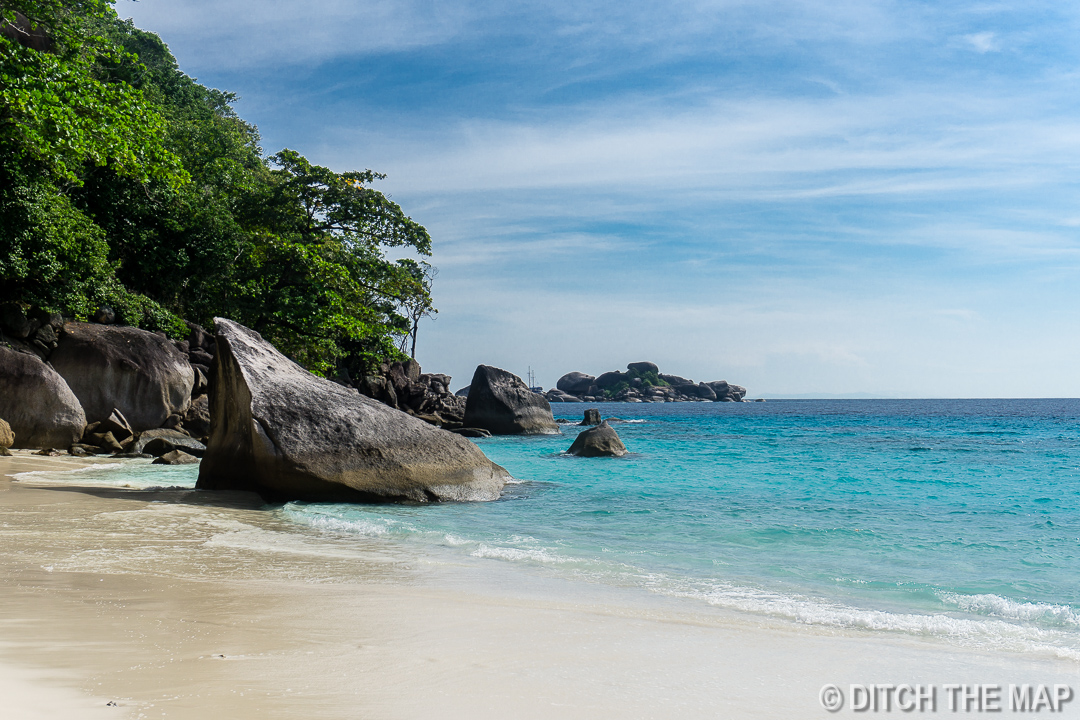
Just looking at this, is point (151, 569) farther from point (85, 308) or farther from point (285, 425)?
point (85, 308)

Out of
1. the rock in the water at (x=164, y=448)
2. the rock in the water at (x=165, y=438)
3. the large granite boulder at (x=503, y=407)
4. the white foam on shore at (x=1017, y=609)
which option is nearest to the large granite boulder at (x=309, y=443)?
the rock in the water at (x=164, y=448)

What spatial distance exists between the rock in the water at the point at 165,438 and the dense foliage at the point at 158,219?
11.4 feet

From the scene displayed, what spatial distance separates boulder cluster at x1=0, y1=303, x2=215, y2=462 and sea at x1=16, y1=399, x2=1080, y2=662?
2.48 meters

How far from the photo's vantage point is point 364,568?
19.3 ft

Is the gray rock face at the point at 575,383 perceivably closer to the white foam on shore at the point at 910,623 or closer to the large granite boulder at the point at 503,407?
the large granite boulder at the point at 503,407

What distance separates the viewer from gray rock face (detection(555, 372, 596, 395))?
139 meters

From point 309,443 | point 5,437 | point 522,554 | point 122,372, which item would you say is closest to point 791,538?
point 522,554

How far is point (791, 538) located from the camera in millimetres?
8070

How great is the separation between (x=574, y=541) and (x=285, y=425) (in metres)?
4.48

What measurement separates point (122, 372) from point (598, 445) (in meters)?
11.8

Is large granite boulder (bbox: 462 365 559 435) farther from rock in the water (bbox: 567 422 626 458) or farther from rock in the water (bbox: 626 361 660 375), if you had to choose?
rock in the water (bbox: 626 361 660 375)

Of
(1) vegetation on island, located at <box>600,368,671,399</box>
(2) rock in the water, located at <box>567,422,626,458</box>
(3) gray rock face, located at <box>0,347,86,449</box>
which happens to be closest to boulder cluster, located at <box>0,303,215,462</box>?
(3) gray rock face, located at <box>0,347,86,449</box>

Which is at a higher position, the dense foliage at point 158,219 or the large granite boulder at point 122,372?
the dense foliage at point 158,219

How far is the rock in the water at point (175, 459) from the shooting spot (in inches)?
529
